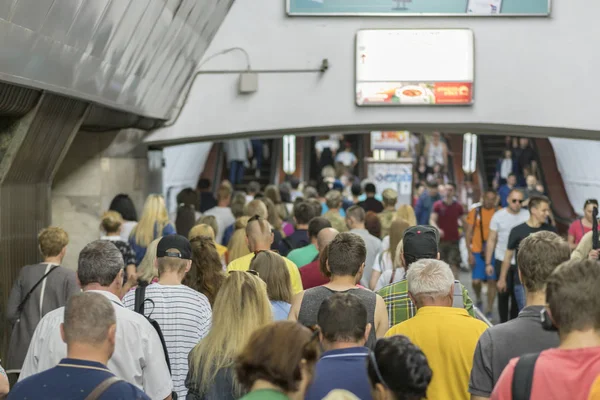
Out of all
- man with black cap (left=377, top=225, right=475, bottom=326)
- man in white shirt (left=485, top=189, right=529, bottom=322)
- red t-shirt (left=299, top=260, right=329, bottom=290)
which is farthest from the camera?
man in white shirt (left=485, top=189, right=529, bottom=322)

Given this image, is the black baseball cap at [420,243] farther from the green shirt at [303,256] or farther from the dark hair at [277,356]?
the dark hair at [277,356]

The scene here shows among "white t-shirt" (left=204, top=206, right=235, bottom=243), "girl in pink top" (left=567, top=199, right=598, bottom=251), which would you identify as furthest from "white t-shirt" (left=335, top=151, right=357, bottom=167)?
"girl in pink top" (left=567, top=199, right=598, bottom=251)

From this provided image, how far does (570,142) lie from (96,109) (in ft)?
43.8

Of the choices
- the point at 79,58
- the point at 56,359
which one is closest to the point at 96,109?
the point at 79,58

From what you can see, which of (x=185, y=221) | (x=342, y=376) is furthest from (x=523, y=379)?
(x=185, y=221)

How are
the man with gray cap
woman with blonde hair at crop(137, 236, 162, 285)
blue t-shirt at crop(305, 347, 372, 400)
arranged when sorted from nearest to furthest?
blue t-shirt at crop(305, 347, 372, 400) < woman with blonde hair at crop(137, 236, 162, 285) < the man with gray cap

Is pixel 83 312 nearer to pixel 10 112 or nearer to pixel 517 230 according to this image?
pixel 10 112

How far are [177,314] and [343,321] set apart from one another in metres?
1.93

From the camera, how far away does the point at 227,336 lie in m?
5.29

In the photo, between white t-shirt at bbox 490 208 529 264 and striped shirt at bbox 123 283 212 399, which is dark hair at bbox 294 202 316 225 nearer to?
white t-shirt at bbox 490 208 529 264

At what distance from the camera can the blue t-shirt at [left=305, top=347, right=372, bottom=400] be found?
14.7ft

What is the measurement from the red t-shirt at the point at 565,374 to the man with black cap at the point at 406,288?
2.27 metres

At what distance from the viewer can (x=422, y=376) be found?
152 inches

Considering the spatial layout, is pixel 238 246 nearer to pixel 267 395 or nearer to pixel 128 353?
pixel 128 353
